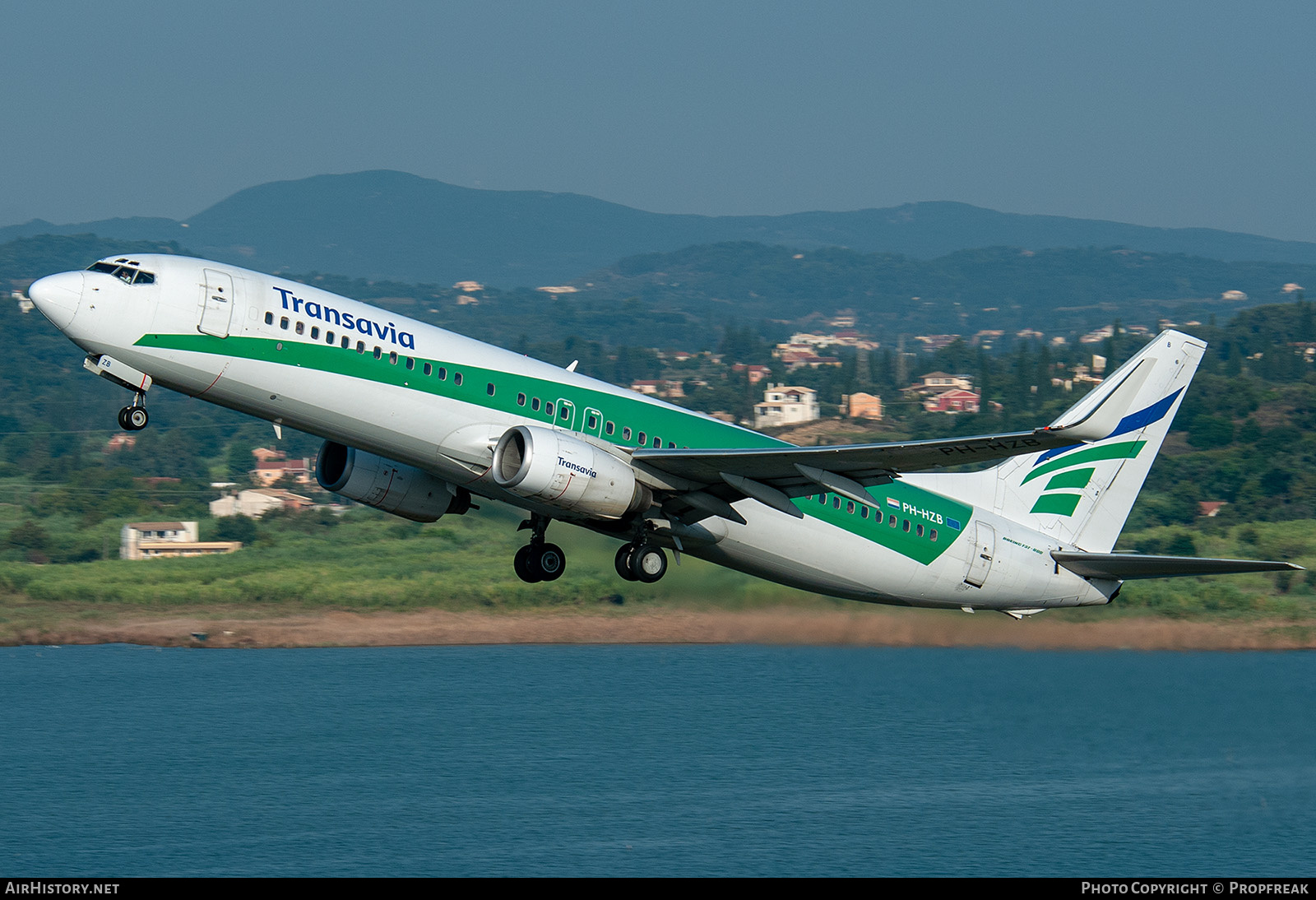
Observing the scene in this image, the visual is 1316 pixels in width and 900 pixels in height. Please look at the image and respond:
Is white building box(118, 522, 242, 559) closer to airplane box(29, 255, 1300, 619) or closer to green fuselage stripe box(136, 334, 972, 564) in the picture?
airplane box(29, 255, 1300, 619)

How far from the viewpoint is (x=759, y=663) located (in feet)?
315

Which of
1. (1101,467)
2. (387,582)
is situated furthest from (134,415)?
(387,582)

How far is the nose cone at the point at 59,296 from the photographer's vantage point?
1177 inches

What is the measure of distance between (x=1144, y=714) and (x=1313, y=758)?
546 cm

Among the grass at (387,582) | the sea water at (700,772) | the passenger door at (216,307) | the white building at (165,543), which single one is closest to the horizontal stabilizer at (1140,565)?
the sea water at (700,772)

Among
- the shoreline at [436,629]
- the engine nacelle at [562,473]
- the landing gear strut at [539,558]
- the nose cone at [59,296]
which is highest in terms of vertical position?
the nose cone at [59,296]

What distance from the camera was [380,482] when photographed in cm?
3647

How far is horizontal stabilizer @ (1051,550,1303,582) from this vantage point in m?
35.2

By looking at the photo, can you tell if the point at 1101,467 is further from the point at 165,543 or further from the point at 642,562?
the point at 165,543

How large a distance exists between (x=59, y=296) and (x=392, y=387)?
7007 millimetres

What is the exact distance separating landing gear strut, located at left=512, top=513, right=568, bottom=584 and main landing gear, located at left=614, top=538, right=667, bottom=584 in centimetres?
250

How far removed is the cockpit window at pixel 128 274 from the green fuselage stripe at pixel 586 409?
4.04ft

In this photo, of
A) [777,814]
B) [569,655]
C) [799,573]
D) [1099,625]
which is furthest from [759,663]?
[799,573]

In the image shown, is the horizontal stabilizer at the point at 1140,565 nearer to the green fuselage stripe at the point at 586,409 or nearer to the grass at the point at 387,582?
the green fuselage stripe at the point at 586,409
